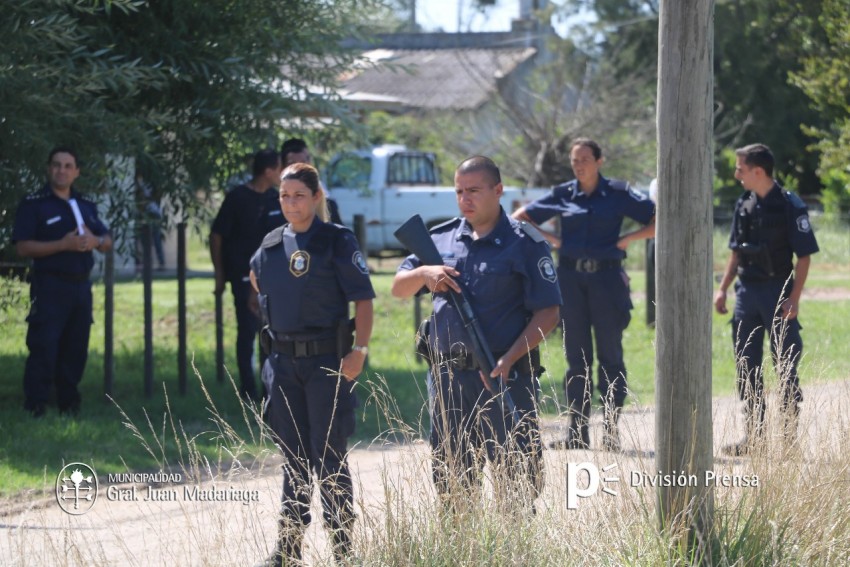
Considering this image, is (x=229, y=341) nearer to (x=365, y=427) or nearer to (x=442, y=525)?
(x=365, y=427)

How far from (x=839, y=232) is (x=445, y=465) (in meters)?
22.0

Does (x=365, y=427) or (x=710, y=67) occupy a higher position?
(x=710, y=67)

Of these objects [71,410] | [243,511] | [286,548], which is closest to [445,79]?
[71,410]

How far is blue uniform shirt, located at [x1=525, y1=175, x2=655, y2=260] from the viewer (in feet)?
26.3

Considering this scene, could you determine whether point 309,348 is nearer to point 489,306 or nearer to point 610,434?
point 489,306

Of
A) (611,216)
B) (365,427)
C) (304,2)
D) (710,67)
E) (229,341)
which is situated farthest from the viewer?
(229,341)

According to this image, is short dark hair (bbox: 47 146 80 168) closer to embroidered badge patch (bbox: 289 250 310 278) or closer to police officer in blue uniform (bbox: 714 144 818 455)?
embroidered badge patch (bbox: 289 250 310 278)

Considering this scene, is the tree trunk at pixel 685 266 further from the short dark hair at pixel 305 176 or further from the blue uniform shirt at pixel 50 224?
the blue uniform shirt at pixel 50 224

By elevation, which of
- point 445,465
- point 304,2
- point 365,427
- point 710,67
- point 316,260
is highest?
point 304,2

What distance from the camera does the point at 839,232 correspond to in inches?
974

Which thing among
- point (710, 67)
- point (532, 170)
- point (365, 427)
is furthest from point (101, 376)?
point (532, 170)

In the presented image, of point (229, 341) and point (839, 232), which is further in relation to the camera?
point (839, 232)

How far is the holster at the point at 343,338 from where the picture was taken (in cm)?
532

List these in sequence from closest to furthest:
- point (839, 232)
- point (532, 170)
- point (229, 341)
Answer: point (229, 341) → point (839, 232) → point (532, 170)
